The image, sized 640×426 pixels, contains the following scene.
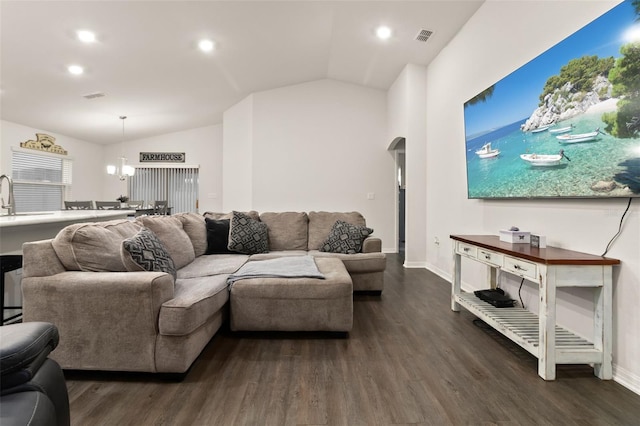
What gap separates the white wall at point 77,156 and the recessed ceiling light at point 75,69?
262 cm

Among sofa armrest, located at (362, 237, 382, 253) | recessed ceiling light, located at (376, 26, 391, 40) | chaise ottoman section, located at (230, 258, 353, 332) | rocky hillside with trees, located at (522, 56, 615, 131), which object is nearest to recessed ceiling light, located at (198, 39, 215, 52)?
recessed ceiling light, located at (376, 26, 391, 40)

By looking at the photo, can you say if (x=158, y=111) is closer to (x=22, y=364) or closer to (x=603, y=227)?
(x=22, y=364)

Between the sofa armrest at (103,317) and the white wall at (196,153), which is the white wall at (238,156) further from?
the sofa armrest at (103,317)

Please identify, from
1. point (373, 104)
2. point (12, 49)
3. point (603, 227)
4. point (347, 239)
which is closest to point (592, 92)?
point (603, 227)

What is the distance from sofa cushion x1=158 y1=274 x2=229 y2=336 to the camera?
5.76 ft

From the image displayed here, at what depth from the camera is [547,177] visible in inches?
88.9

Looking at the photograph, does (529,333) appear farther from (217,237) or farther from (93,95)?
(93,95)

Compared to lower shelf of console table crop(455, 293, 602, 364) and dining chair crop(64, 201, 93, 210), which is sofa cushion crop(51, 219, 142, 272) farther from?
dining chair crop(64, 201, 93, 210)

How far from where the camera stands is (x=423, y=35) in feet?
13.6

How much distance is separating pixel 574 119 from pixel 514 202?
93 cm

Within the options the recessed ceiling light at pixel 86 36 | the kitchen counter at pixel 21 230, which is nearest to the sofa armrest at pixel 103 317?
the kitchen counter at pixel 21 230

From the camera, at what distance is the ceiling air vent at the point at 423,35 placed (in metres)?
4.06

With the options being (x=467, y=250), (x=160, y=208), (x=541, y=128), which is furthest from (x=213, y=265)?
(x=160, y=208)

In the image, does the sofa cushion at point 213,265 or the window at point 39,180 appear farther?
the window at point 39,180
